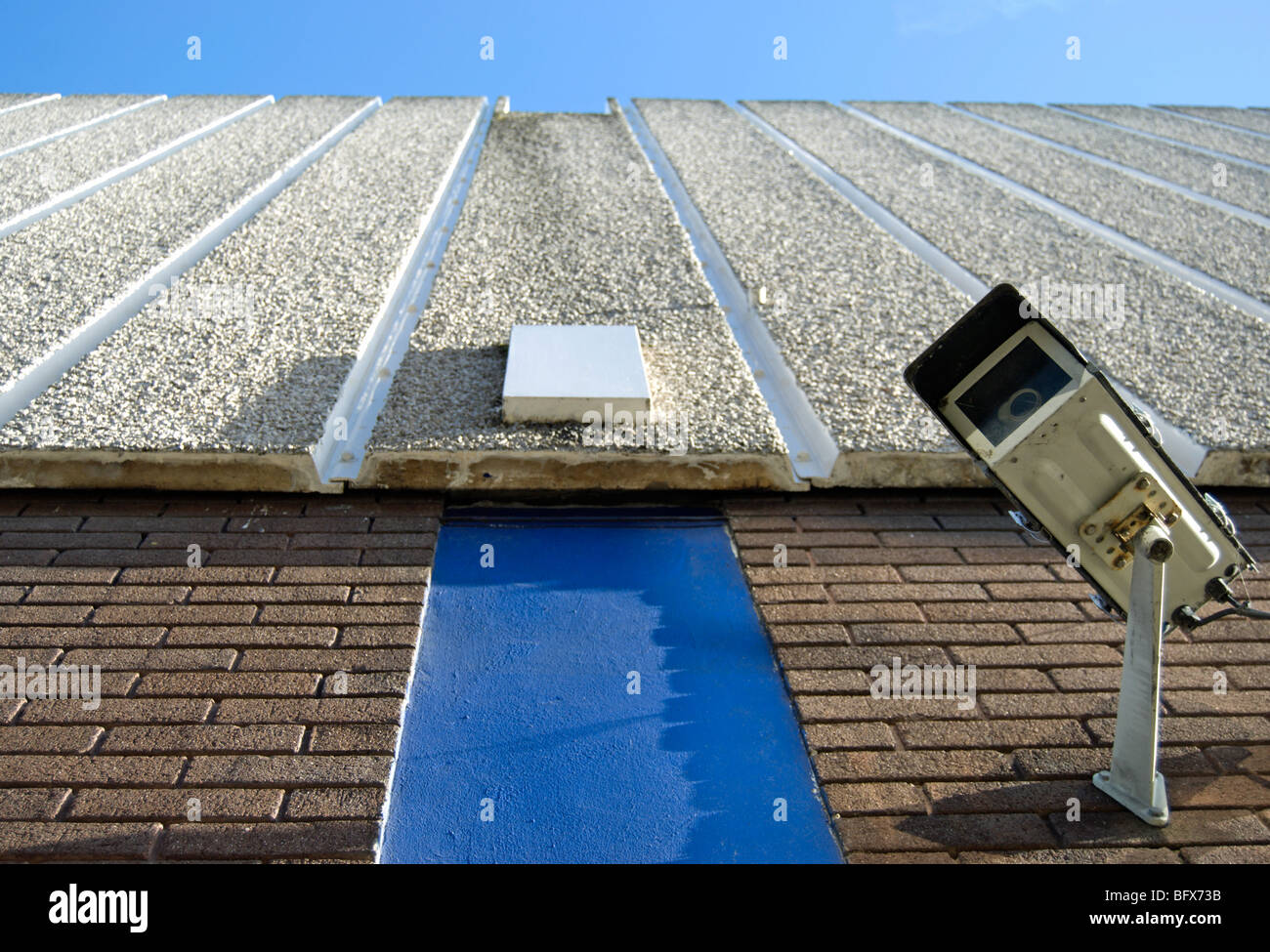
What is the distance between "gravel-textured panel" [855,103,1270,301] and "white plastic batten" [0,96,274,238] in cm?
721

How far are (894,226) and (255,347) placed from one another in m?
4.41

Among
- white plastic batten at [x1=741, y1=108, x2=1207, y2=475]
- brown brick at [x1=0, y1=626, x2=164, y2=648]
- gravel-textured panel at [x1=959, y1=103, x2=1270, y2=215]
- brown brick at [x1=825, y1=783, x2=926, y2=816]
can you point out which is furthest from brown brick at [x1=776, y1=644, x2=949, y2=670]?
gravel-textured panel at [x1=959, y1=103, x2=1270, y2=215]

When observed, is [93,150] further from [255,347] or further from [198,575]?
[198,575]

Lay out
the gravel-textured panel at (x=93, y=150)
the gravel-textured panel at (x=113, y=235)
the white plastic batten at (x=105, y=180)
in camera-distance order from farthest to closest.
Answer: the gravel-textured panel at (x=93, y=150) < the white plastic batten at (x=105, y=180) < the gravel-textured panel at (x=113, y=235)

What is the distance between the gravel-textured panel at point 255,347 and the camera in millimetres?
3330

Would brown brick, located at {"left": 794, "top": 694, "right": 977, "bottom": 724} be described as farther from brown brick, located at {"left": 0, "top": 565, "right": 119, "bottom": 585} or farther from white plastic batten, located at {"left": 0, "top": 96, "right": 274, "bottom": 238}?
white plastic batten, located at {"left": 0, "top": 96, "right": 274, "bottom": 238}

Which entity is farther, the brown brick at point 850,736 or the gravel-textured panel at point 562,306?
the gravel-textured panel at point 562,306

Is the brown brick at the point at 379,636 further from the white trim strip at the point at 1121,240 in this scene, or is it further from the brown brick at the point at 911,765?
the white trim strip at the point at 1121,240

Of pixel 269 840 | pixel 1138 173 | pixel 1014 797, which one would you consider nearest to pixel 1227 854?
pixel 1014 797

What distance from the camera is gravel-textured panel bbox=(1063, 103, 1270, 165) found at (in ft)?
30.3

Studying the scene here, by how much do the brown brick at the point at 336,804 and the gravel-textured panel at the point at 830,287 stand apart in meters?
2.12

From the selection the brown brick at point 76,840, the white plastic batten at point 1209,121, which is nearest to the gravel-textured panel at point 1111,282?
the brown brick at point 76,840

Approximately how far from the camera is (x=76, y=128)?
27.0 feet

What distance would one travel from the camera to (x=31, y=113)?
8844 millimetres
